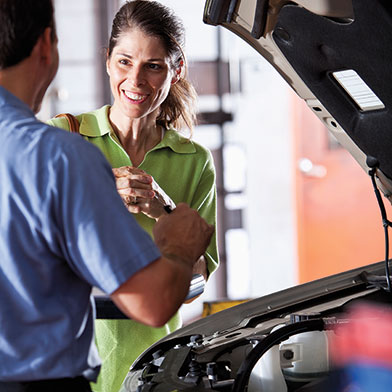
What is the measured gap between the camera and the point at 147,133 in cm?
197

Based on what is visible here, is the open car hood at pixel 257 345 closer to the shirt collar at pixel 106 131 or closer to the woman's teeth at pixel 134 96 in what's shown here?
the shirt collar at pixel 106 131

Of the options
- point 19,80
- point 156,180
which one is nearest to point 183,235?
point 19,80

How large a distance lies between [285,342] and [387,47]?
680mm

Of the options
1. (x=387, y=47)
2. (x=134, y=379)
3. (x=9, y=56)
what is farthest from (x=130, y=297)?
(x=387, y=47)

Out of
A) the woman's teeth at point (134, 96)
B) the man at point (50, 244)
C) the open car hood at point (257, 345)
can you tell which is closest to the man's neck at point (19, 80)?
the man at point (50, 244)

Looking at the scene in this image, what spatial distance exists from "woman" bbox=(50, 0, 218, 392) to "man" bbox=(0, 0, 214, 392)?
2.34ft

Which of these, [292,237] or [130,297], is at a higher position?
[130,297]

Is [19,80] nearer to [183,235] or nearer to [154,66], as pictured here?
[183,235]

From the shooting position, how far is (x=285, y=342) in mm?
1553

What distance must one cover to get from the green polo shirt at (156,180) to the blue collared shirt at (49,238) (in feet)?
2.91

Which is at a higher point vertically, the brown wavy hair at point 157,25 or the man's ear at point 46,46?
the man's ear at point 46,46

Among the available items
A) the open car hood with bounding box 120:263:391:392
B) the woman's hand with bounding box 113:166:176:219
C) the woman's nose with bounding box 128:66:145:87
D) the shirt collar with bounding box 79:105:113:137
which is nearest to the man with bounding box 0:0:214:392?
the open car hood with bounding box 120:263:391:392

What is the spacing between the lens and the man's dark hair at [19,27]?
0.94 meters

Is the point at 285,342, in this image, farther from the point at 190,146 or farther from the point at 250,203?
the point at 250,203
